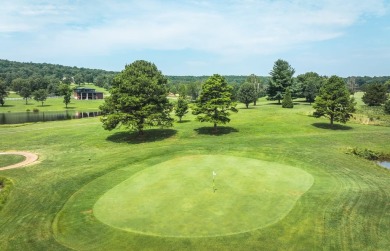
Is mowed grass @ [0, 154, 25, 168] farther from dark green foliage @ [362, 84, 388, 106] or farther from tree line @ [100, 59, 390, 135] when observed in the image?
dark green foliage @ [362, 84, 388, 106]

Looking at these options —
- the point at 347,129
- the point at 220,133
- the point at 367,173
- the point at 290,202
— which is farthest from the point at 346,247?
the point at 347,129

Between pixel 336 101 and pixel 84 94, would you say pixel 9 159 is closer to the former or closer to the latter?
pixel 336 101

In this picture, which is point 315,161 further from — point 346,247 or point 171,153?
point 346,247

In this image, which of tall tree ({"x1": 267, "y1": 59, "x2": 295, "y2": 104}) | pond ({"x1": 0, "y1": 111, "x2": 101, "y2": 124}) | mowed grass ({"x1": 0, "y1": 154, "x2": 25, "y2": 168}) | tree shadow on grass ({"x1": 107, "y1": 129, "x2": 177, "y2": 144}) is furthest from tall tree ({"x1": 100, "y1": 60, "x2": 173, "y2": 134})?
tall tree ({"x1": 267, "y1": 59, "x2": 295, "y2": 104})

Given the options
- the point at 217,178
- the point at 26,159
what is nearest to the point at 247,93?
the point at 26,159

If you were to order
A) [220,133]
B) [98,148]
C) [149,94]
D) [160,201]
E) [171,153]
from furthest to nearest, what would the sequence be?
1. [220,133]
2. [149,94]
3. [98,148]
4. [171,153]
5. [160,201]

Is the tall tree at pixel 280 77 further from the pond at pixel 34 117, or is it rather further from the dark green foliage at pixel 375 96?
the pond at pixel 34 117

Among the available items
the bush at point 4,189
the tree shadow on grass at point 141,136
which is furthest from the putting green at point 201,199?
the tree shadow on grass at point 141,136
